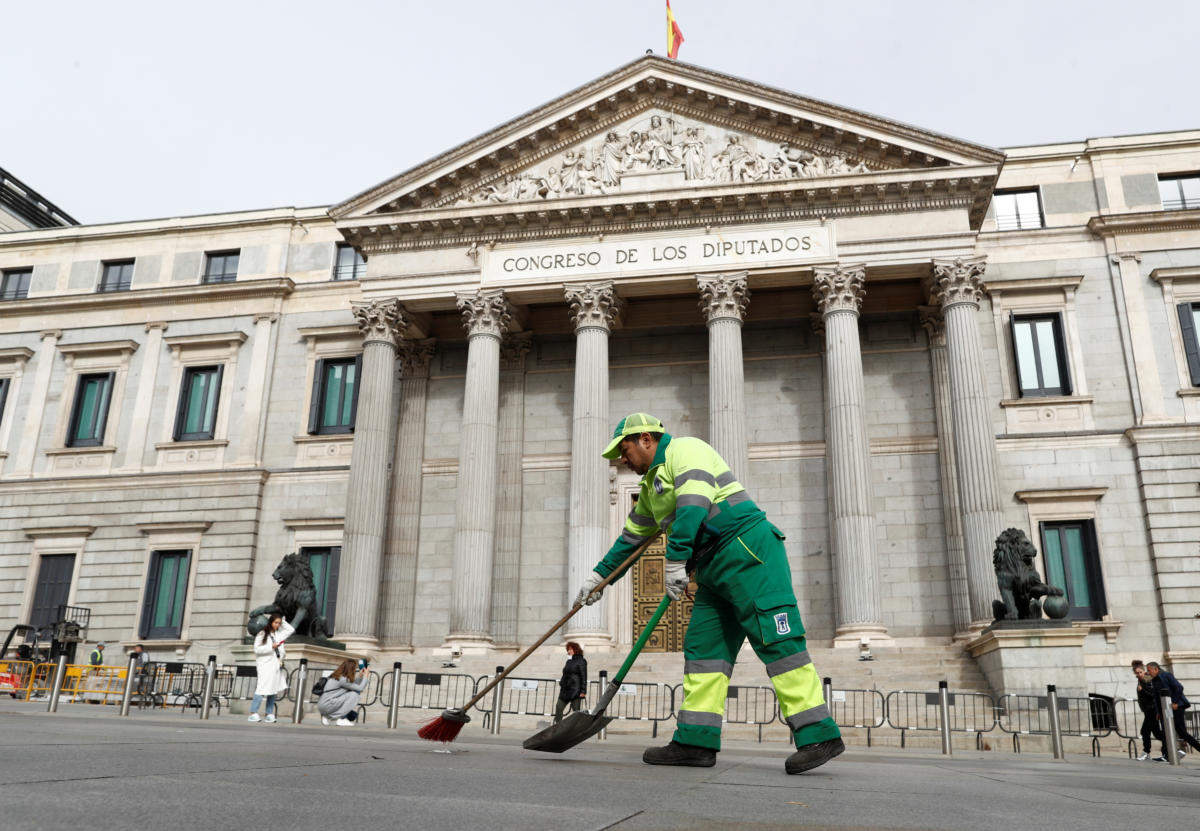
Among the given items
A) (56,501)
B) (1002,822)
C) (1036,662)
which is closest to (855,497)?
(1036,662)

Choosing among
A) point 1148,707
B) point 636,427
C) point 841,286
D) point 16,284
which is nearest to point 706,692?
point 636,427

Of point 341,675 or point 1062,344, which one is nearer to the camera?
point 341,675

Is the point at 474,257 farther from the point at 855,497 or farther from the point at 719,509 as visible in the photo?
the point at 719,509

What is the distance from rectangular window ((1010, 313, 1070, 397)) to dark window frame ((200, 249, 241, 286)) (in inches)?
939

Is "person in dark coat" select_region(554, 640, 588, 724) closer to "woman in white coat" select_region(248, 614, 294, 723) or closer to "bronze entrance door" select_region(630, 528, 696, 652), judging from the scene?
"woman in white coat" select_region(248, 614, 294, 723)

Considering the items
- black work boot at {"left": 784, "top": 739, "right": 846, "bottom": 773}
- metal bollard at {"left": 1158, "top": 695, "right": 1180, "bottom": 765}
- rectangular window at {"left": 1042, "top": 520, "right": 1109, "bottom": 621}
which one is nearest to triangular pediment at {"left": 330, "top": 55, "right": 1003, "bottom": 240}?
rectangular window at {"left": 1042, "top": 520, "right": 1109, "bottom": 621}

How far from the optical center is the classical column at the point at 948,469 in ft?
79.0

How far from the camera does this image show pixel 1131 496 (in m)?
24.6

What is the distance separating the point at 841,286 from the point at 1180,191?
1077cm

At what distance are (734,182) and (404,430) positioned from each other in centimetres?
1154

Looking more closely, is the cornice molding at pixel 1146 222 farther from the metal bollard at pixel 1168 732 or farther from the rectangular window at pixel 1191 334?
the metal bollard at pixel 1168 732

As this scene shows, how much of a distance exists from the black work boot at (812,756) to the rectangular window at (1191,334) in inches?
919

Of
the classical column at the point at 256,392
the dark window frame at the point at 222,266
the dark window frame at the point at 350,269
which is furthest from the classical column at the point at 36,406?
the dark window frame at the point at 350,269

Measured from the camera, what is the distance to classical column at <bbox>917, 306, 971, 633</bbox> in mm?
24078
